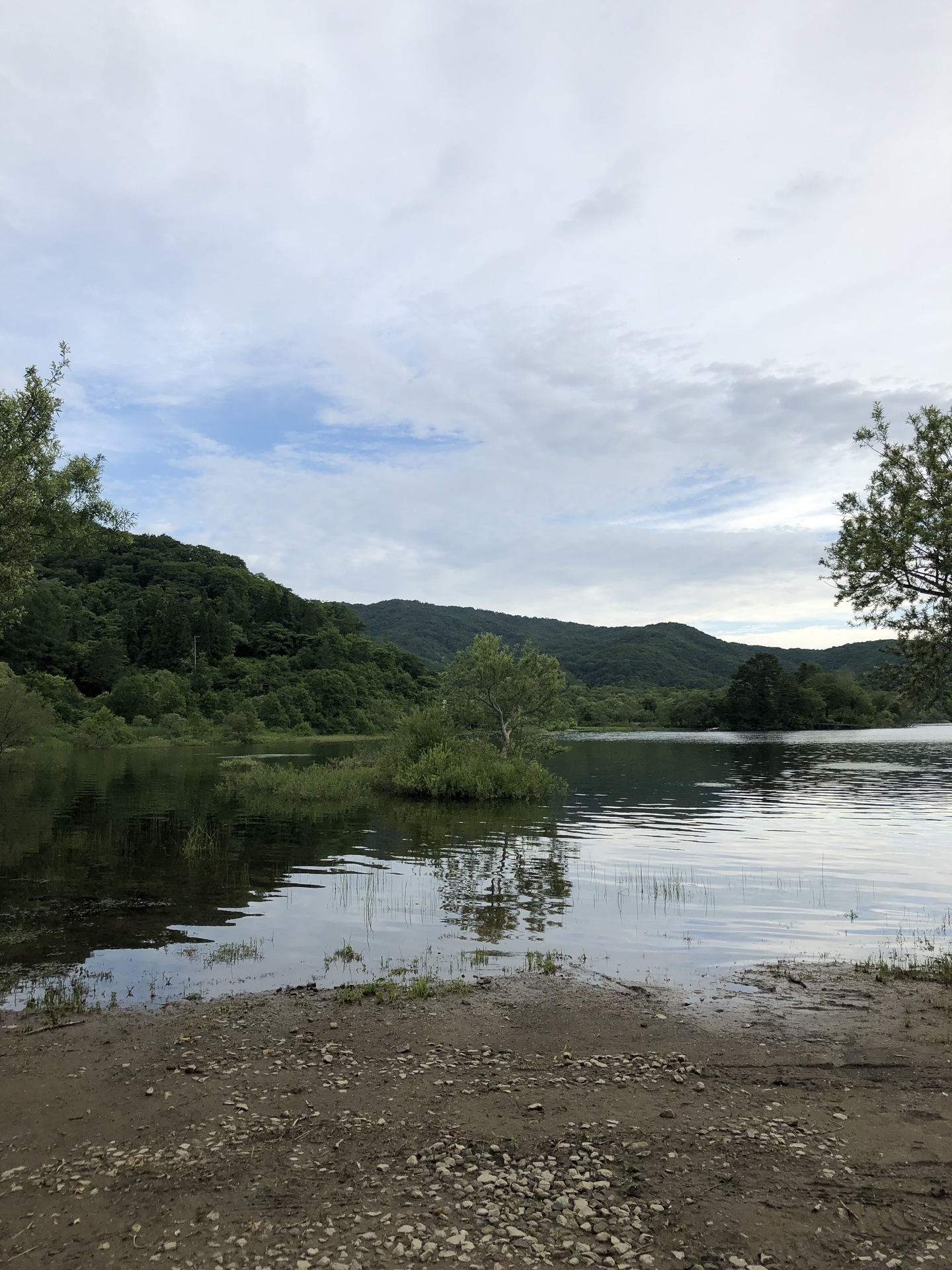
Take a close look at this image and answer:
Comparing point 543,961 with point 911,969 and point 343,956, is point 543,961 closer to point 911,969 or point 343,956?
point 343,956

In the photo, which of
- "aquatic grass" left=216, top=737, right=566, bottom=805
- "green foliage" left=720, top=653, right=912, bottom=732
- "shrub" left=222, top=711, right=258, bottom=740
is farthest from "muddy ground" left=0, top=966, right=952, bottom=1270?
"green foliage" left=720, top=653, right=912, bottom=732

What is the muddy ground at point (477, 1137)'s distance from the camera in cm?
612

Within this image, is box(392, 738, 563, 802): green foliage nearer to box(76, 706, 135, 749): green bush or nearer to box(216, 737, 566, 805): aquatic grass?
box(216, 737, 566, 805): aquatic grass

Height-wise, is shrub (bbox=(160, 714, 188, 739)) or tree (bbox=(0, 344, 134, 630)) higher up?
tree (bbox=(0, 344, 134, 630))

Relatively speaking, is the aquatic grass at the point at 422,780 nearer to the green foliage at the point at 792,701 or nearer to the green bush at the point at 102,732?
the green bush at the point at 102,732

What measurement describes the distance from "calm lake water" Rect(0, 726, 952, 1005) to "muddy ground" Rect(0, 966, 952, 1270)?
316cm

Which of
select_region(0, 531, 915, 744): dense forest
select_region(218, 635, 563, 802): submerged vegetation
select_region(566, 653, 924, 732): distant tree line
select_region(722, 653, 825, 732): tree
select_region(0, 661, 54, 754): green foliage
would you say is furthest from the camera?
select_region(566, 653, 924, 732): distant tree line

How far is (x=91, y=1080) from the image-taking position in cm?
926

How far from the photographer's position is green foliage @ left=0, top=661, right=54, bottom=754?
73.8 metres

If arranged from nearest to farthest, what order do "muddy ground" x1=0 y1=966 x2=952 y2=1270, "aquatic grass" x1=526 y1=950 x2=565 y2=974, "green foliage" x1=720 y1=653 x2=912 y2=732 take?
"muddy ground" x1=0 y1=966 x2=952 y2=1270 < "aquatic grass" x1=526 y1=950 x2=565 y2=974 < "green foliage" x1=720 y1=653 x2=912 y2=732

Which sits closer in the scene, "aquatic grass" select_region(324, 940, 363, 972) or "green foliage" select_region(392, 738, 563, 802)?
"aquatic grass" select_region(324, 940, 363, 972)

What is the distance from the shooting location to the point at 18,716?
74.6 metres

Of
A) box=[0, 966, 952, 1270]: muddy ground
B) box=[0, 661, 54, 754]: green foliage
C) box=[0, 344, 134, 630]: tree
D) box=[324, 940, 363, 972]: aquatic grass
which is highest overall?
box=[0, 344, 134, 630]: tree

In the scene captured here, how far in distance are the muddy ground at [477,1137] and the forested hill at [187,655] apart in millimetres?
102412
